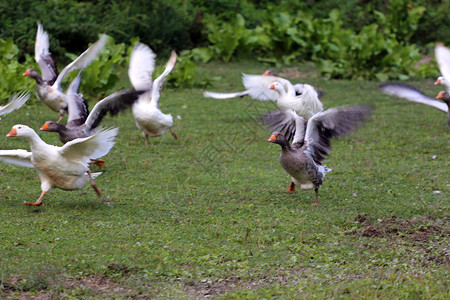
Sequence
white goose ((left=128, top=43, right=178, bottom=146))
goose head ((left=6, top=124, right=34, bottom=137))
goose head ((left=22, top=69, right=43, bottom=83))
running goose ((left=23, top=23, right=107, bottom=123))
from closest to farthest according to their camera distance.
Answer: goose head ((left=6, top=124, right=34, bottom=137)), white goose ((left=128, top=43, right=178, bottom=146)), running goose ((left=23, top=23, right=107, bottom=123)), goose head ((left=22, top=69, right=43, bottom=83))

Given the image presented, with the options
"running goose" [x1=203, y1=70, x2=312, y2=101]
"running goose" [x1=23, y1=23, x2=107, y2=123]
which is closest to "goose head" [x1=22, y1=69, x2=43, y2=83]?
"running goose" [x1=23, y1=23, x2=107, y2=123]

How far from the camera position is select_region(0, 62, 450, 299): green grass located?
430cm

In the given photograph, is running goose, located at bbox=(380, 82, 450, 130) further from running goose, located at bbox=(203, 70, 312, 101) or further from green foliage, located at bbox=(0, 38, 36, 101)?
green foliage, located at bbox=(0, 38, 36, 101)

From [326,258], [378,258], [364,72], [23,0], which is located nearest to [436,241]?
[378,258]

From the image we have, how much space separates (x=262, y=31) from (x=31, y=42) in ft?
20.5

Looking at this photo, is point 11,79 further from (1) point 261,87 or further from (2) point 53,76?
(1) point 261,87

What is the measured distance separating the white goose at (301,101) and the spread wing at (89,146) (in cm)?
358

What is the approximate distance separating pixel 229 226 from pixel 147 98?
12.3 ft

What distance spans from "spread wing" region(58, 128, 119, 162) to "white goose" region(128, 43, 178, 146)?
2.79 metres

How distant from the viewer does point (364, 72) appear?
1507 cm

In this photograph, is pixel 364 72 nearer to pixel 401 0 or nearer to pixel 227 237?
pixel 401 0

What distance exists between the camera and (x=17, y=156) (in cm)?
586

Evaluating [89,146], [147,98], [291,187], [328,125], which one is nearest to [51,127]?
[89,146]

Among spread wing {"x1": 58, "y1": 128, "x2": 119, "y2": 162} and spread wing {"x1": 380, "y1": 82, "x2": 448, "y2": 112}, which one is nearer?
spread wing {"x1": 58, "y1": 128, "x2": 119, "y2": 162}
